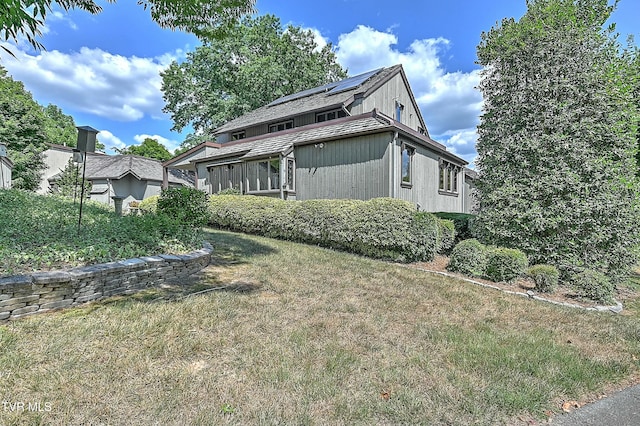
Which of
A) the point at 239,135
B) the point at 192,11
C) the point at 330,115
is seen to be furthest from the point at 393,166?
the point at 239,135

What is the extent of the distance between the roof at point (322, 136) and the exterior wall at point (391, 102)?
2.76 meters

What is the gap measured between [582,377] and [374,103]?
14892mm

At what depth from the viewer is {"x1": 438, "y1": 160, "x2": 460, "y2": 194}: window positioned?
14.3 metres

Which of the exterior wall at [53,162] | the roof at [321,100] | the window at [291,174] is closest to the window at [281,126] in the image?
the roof at [321,100]

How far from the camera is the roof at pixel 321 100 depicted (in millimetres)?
15289

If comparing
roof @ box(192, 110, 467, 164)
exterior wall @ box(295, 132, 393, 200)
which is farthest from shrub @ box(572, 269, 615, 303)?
roof @ box(192, 110, 467, 164)

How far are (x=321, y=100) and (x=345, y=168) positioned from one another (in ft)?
21.5

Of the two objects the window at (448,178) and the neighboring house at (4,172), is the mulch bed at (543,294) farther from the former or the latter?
the neighboring house at (4,172)

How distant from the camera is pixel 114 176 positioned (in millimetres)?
22281

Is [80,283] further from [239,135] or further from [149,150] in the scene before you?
[149,150]

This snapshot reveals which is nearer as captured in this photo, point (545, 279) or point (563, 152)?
point (545, 279)

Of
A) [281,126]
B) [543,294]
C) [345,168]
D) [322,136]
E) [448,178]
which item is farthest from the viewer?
[281,126]

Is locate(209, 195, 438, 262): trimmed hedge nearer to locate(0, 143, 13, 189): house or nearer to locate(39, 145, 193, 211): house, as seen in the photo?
locate(0, 143, 13, 189): house

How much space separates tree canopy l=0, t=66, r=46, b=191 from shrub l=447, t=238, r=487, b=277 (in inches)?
1052
